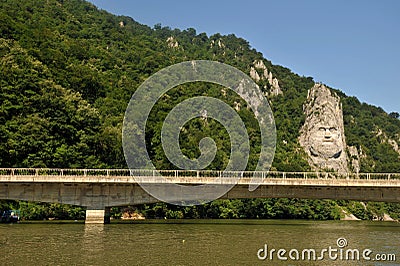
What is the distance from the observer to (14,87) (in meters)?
55.6

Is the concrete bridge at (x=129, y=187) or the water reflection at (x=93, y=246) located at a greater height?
the concrete bridge at (x=129, y=187)

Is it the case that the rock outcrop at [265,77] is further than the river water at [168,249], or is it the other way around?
the rock outcrop at [265,77]

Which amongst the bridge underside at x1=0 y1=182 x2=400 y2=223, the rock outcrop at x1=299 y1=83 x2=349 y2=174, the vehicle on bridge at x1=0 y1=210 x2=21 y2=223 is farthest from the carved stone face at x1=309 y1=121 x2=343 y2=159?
the vehicle on bridge at x1=0 y1=210 x2=21 y2=223

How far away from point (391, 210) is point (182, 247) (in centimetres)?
9021

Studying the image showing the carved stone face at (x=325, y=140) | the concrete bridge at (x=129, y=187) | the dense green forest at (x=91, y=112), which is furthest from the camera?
the carved stone face at (x=325, y=140)

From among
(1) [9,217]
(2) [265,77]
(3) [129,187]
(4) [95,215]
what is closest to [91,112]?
(3) [129,187]

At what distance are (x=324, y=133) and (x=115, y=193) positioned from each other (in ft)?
348

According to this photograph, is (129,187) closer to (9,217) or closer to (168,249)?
(9,217)

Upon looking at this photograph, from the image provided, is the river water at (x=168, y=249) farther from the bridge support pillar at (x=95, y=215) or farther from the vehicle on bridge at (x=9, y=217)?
the vehicle on bridge at (x=9, y=217)

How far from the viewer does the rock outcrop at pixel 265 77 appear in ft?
545

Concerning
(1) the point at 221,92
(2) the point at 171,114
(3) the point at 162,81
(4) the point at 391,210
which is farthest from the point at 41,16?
(4) the point at 391,210

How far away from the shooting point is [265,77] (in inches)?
6713

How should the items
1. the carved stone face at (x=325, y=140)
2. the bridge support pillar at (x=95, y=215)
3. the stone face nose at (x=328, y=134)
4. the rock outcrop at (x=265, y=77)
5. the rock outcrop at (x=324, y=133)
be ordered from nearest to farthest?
the bridge support pillar at (x=95, y=215)
the rock outcrop at (x=324, y=133)
the carved stone face at (x=325, y=140)
the stone face nose at (x=328, y=134)
the rock outcrop at (x=265, y=77)

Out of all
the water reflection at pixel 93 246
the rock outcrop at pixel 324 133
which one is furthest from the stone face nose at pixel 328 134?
the water reflection at pixel 93 246
